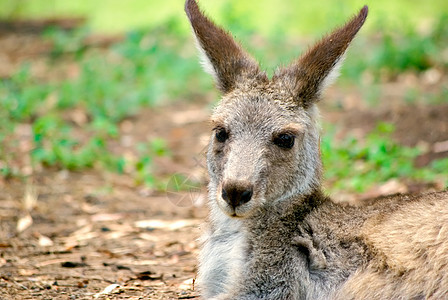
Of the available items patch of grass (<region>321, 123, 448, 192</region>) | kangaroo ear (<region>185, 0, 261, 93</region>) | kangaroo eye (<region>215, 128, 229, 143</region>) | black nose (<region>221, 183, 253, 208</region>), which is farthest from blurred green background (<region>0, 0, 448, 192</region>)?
black nose (<region>221, 183, 253, 208</region>)

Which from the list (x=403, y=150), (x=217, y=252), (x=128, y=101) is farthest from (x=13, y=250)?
(x=128, y=101)

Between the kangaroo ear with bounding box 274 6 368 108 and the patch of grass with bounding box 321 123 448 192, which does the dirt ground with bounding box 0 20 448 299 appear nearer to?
the patch of grass with bounding box 321 123 448 192

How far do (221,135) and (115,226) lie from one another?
2.48 meters

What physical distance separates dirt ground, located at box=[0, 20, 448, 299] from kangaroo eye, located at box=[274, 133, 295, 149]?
1241 mm

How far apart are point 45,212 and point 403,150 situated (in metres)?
4.39

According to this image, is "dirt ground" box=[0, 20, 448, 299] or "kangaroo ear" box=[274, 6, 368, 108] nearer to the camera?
"kangaroo ear" box=[274, 6, 368, 108]

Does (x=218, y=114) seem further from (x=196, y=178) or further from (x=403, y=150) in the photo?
(x=403, y=150)

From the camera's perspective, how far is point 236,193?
15.4ft

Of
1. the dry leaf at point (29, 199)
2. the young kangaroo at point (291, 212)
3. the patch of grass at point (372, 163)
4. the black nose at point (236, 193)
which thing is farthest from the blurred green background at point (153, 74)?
the black nose at point (236, 193)

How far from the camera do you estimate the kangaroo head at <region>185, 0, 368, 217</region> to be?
5.00 meters

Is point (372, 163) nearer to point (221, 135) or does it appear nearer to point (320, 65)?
point (320, 65)

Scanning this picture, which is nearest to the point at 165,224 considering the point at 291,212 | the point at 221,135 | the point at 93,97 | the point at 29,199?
the point at 29,199

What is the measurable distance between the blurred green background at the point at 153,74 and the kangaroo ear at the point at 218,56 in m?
0.99

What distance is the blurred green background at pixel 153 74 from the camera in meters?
8.82
